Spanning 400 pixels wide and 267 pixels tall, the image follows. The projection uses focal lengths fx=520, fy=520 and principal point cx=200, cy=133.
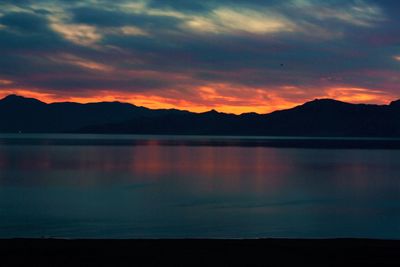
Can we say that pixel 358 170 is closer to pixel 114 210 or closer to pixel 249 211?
pixel 249 211

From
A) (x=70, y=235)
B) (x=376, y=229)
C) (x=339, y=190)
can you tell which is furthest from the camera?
(x=339, y=190)

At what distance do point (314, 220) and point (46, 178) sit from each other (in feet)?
116
